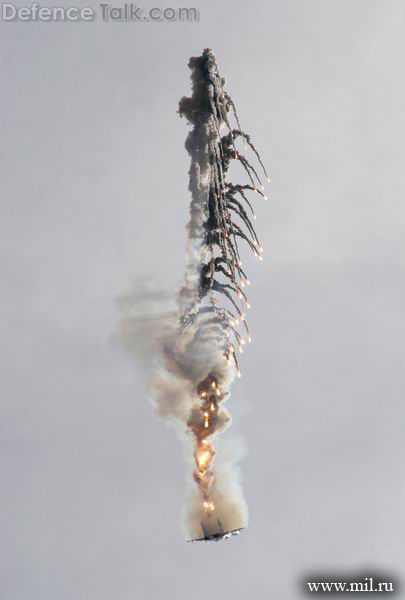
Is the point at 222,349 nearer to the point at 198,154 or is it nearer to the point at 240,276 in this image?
the point at 240,276

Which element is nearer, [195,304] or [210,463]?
[195,304]

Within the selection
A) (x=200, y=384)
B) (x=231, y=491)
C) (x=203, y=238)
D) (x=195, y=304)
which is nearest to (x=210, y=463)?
(x=231, y=491)

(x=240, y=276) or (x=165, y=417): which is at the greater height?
(x=240, y=276)

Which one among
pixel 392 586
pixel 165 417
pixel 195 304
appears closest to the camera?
pixel 195 304

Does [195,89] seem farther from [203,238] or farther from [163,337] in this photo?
[163,337]

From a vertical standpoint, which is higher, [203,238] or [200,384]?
[203,238]

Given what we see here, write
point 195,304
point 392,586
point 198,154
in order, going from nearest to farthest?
point 198,154 < point 195,304 < point 392,586

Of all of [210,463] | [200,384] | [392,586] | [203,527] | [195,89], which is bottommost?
[392,586]

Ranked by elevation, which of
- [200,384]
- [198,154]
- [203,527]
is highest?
[198,154]

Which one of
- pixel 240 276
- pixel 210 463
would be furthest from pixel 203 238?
pixel 210 463
